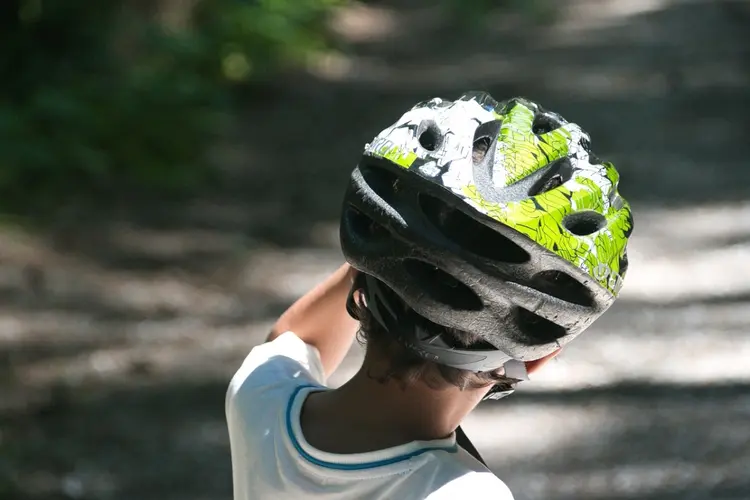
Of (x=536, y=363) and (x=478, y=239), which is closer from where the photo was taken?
(x=478, y=239)

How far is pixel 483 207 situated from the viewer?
5.41 ft

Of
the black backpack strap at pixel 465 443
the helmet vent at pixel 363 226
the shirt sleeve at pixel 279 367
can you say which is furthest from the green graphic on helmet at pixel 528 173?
the shirt sleeve at pixel 279 367

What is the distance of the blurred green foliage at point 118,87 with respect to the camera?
7.39 m

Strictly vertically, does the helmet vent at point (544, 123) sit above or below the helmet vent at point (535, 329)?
above

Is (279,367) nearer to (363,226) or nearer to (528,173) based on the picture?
(363,226)

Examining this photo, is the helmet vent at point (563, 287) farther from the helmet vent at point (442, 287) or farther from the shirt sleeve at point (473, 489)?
the shirt sleeve at point (473, 489)

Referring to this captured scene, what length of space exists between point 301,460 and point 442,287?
0.39 metres

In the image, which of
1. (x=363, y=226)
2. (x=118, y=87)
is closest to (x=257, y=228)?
(x=118, y=87)

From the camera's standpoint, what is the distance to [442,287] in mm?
1712

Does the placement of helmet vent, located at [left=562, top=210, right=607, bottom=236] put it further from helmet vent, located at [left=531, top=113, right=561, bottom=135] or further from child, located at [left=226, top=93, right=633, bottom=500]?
helmet vent, located at [left=531, top=113, right=561, bottom=135]

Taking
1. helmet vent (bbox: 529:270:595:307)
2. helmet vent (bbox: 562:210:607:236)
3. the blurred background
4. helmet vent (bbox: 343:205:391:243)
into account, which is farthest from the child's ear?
the blurred background

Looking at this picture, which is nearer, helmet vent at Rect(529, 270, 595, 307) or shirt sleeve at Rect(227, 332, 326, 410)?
helmet vent at Rect(529, 270, 595, 307)

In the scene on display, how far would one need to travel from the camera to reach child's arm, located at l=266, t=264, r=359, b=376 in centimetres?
219

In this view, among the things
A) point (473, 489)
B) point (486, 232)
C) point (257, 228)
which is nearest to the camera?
point (473, 489)
